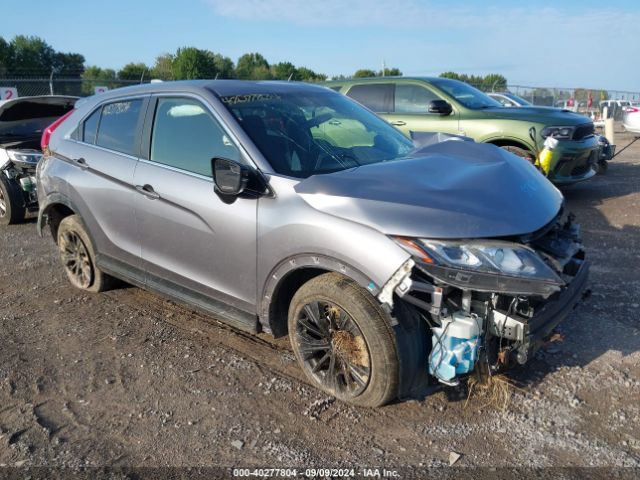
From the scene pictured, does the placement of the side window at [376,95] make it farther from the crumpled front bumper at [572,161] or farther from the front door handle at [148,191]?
the front door handle at [148,191]

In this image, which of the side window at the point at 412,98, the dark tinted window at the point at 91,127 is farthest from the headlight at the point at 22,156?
the side window at the point at 412,98

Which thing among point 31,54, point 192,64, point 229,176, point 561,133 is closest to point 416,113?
point 561,133

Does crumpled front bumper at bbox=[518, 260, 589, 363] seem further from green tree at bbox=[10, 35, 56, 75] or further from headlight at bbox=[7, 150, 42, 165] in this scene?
green tree at bbox=[10, 35, 56, 75]

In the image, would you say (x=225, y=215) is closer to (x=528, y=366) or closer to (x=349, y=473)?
(x=349, y=473)

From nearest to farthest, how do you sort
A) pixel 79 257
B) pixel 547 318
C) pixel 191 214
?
pixel 547 318, pixel 191 214, pixel 79 257

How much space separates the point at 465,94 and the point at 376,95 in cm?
148

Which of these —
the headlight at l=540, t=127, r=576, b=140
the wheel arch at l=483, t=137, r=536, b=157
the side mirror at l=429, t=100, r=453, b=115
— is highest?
the side mirror at l=429, t=100, r=453, b=115

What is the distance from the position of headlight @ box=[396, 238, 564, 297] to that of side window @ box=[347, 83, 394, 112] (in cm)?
703

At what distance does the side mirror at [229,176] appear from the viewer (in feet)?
10.6

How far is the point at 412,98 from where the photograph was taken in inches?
364

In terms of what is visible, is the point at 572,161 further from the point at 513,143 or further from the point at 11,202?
the point at 11,202

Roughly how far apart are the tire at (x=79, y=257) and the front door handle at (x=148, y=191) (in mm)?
1062

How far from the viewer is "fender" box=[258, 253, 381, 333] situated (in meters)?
2.92

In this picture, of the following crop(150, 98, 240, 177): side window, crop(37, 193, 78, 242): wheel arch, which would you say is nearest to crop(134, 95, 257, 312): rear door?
crop(150, 98, 240, 177): side window
